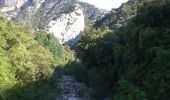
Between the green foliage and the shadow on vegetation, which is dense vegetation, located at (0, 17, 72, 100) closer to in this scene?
the shadow on vegetation

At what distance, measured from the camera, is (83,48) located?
78625mm

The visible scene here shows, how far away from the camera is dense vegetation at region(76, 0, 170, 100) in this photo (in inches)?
1454

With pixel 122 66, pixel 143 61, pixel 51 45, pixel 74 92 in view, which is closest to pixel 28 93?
pixel 143 61

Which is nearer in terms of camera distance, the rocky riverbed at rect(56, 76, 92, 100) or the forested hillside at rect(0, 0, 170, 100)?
the forested hillside at rect(0, 0, 170, 100)

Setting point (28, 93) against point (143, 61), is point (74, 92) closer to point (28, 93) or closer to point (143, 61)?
point (28, 93)

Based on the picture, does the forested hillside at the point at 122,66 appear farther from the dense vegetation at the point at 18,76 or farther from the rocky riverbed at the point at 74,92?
the rocky riverbed at the point at 74,92

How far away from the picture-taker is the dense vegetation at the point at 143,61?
121 ft

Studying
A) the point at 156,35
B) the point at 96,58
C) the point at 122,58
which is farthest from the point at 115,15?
the point at 156,35

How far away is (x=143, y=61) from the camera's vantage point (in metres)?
43.4

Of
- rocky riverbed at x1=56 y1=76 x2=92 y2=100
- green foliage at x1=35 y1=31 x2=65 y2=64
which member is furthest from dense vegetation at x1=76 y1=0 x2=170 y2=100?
green foliage at x1=35 y1=31 x2=65 y2=64

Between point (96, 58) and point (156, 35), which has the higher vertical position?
point (156, 35)

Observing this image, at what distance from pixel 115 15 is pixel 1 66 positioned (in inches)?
3336

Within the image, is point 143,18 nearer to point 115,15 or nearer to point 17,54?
point 17,54

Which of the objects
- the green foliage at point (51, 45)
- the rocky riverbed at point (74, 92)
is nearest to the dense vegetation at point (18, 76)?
the rocky riverbed at point (74, 92)
